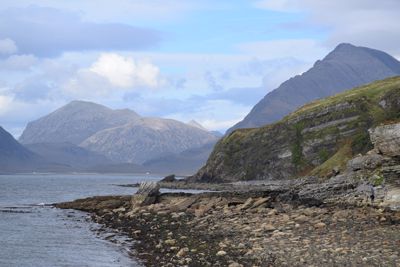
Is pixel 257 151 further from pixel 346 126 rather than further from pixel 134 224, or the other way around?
pixel 134 224

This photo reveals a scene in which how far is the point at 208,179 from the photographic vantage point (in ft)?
648

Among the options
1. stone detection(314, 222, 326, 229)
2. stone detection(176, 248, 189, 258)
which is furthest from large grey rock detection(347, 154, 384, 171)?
stone detection(176, 248, 189, 258)

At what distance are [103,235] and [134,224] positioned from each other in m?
7.11

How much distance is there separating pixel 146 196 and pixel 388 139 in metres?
44.3

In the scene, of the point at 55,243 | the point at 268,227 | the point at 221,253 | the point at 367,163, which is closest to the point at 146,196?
the point at 55,243

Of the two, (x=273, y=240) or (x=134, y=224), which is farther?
(x=134, y=224)

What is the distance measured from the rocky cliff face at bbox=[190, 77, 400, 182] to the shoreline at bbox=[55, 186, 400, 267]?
73031 mm

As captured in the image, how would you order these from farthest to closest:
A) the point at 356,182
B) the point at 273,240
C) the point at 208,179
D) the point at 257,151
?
the point at 208,179
the point at 257,151
the point at 356,182
the point at 273,240

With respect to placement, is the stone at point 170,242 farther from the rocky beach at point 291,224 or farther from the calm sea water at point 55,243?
the calm sea water at point 55,243

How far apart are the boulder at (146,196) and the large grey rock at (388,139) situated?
41.0 meters

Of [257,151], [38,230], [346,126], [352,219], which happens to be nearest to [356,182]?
[352,219]

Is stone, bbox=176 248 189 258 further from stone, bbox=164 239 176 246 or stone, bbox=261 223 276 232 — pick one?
stone, bbox=261 223 276 232

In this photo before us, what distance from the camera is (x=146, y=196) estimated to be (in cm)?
9062

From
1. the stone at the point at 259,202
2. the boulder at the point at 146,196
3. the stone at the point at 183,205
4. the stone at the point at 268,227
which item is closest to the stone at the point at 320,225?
the stone at the point at 268,227
